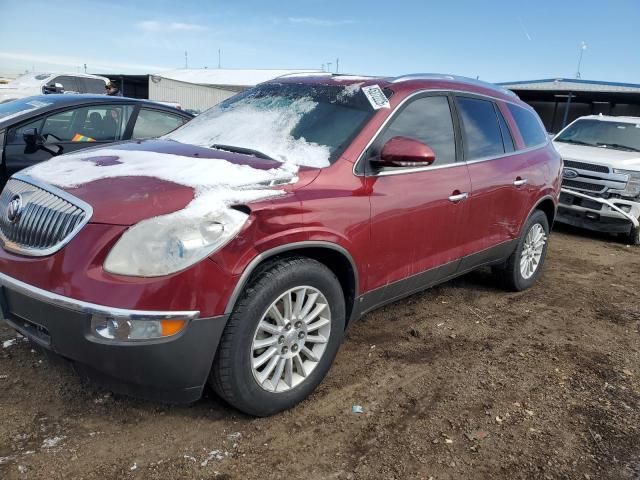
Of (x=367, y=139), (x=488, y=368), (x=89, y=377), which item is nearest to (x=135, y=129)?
(x=367, y=139)

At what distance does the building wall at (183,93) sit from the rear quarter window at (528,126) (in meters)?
30.7

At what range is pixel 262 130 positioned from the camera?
3455 mm

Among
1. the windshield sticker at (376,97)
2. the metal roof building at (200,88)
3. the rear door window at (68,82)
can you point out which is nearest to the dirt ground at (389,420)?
the windshield sticker at (376,97)

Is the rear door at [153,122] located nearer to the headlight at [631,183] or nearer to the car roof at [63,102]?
the car roof at [63,102]

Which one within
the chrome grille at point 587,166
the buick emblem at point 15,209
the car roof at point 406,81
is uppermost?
the car roof at point 406,81

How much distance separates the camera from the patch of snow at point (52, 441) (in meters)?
2.50

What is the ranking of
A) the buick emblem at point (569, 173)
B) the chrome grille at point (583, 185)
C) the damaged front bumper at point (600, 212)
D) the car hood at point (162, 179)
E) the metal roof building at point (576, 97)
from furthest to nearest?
1. the metal roof building at point (576, 97)
2. the buick emblem at point (569, 173)
3. the chrome grille at point (583, 185)
4. the damaged front bumper at point (600, 212)
5. the car hood at point (162, 179)

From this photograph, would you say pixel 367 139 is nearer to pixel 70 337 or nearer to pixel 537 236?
pixel 70 337

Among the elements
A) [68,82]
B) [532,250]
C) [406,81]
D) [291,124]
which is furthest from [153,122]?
[68,82]

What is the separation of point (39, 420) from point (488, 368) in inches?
104

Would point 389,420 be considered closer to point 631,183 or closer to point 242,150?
point 242,150

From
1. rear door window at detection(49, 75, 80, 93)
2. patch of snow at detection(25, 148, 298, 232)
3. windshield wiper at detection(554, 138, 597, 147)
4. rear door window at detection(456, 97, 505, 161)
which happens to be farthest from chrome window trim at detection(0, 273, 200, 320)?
rear door window at detection(49, 75, 80, 93)

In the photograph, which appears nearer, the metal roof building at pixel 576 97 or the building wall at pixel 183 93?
the metal roof building at pixel 576 97

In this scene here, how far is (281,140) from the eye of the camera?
329cm
